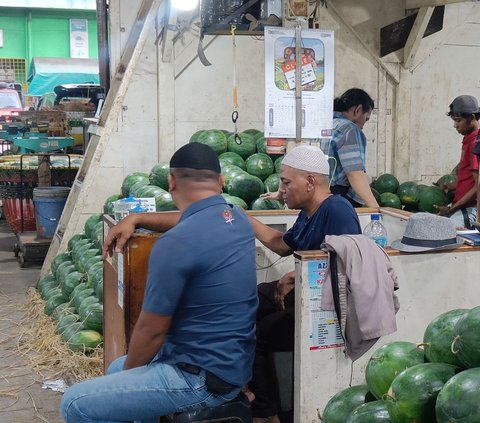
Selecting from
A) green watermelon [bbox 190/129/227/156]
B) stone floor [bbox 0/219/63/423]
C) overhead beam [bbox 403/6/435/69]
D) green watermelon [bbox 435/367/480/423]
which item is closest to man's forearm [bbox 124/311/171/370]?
green watermelon [bbox 435/367/480/423]

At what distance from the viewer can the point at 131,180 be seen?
7.43m

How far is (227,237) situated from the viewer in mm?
2889

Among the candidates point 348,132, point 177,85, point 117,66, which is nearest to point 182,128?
point 177,85

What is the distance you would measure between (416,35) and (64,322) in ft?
17.6

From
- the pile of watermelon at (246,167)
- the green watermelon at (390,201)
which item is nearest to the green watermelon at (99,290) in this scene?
the pile of watermelon at (246,167)

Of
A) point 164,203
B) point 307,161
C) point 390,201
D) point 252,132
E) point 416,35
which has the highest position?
Result: point 416,35

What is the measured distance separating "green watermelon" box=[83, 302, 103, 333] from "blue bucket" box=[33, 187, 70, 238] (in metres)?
3.68

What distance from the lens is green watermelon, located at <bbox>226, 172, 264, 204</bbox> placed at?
6367 millimetres

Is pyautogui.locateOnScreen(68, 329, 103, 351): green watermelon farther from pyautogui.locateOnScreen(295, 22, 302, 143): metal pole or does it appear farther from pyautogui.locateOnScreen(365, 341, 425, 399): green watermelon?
pyautogui.locateOnScreen(365, 341, 425, 399): green watermelon

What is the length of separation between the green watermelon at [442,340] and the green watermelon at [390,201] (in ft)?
15.5

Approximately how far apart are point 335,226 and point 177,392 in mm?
1197

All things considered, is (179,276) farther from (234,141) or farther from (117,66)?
(117,66)

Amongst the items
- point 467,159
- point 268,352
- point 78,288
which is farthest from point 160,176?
point 268,352

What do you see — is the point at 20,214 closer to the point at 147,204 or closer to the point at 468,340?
the point at 147,204
